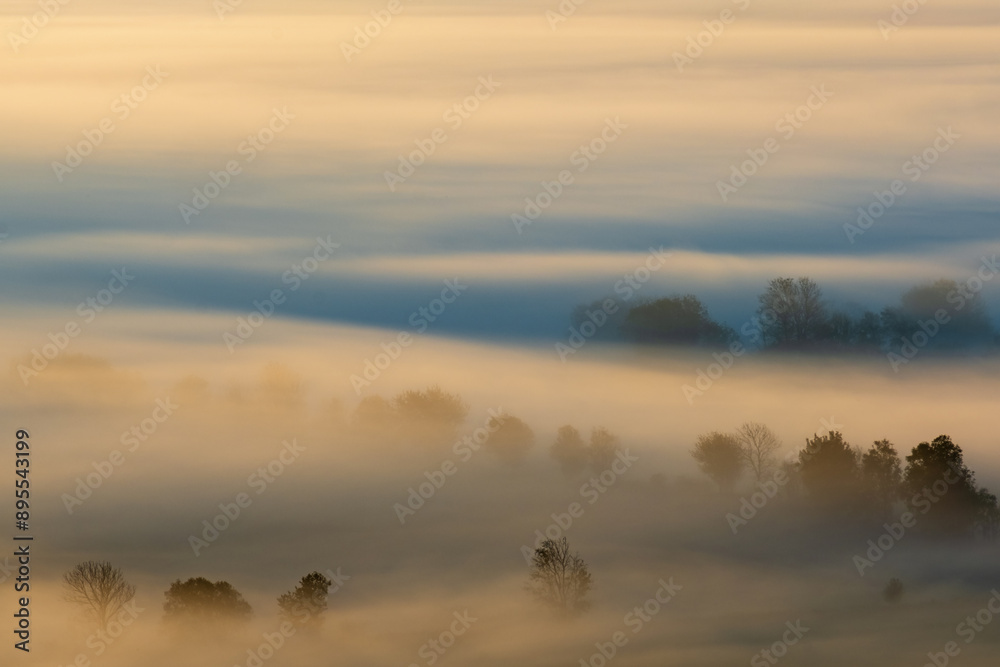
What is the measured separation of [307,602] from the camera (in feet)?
346

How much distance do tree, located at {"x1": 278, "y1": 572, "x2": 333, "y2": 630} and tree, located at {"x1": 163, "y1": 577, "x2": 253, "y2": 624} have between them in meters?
2.79

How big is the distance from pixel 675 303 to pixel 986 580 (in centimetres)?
7709

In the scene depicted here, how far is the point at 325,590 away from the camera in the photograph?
355 ft

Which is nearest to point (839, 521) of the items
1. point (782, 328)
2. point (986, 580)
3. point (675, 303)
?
point (986, 580)

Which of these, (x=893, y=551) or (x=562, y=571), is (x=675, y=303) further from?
(x=562, y=571)

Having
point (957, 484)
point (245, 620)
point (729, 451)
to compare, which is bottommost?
point (245, 620)

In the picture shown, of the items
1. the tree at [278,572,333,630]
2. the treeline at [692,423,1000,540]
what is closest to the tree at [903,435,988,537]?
the treeline at [692,423,1000,540]

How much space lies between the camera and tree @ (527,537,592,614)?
110125mm

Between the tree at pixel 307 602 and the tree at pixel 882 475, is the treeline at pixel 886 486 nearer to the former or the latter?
the tree at pixel 882 475

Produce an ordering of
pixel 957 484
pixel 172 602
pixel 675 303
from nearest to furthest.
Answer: pixel 172 602
pixel 957 484
pixel 675 303

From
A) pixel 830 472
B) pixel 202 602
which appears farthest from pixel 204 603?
pixel 830 472

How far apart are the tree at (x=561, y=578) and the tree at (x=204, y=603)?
21448 millimetres

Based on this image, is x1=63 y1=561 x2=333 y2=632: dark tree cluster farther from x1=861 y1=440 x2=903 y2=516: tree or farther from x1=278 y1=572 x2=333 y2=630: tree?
x1=861 y1=440 x2=903 y2=516: tree

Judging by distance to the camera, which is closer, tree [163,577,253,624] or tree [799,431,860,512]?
tree [163,577,253,624]
